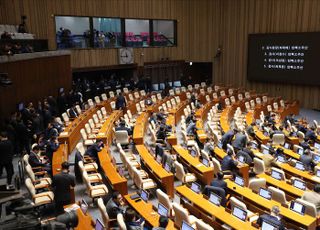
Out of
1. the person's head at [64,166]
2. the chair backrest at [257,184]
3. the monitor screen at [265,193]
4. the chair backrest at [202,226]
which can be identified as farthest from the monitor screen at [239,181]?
the person's head at [64,166]

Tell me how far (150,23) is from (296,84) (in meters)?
10.5

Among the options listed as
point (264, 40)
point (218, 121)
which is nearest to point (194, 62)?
point (264, 40)

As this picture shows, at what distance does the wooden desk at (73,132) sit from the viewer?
11802mm

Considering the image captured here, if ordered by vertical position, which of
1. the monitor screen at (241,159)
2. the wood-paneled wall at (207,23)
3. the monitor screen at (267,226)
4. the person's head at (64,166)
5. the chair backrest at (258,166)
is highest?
the wood-paneled wall at (207,23)

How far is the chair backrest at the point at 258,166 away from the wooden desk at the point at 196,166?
1.55m

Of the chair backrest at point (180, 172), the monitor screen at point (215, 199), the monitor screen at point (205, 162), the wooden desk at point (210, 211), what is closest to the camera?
the wooden desk at point (210, 211)

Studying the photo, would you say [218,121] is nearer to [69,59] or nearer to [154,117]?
[154,117]

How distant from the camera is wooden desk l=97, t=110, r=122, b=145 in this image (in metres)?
11.9

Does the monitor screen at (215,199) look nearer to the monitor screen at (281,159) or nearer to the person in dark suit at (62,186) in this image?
the person in dark suit at (62,186)

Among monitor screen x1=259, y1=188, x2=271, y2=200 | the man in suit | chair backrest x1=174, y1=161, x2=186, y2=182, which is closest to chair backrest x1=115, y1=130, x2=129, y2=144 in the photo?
chair backrest x1=174, y1=161, x2=186, y2=182

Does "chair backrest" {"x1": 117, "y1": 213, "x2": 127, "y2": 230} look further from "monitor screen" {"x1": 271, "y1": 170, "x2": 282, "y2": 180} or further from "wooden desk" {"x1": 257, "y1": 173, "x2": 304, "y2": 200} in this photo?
"monitor screen" {"x1": 271, "y1": 170, "x2": 282, "y2": 180}

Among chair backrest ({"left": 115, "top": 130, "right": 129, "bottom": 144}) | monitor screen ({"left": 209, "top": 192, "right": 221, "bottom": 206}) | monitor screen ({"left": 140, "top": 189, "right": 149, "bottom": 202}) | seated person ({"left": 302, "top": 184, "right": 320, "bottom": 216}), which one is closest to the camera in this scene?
monitor screen ({"left": 209, "top": 192, "right": 221, "bottom": 206})

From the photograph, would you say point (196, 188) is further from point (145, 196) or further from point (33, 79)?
point (33, 79)

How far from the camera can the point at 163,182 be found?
28.8 ft
